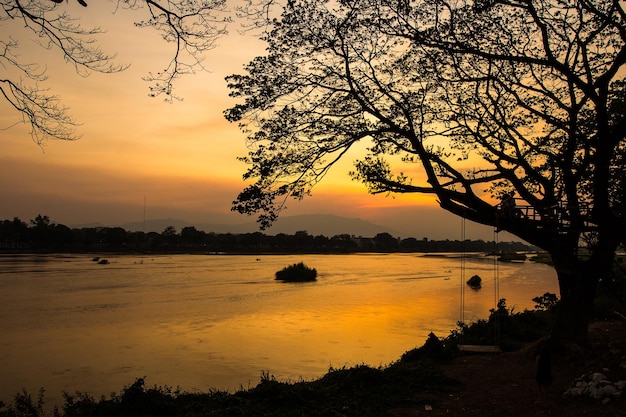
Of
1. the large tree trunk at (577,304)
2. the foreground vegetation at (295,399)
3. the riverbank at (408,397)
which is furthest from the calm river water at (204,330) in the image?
the large tree trunk at (577,304)

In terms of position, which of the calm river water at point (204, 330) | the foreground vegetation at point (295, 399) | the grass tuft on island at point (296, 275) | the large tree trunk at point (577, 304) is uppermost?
the large tree trunk at point (577, 304)

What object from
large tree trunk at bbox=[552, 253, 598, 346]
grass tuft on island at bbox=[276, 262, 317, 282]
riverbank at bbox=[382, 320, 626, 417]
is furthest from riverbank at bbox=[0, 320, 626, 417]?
grass tuft on island at bbox=[276, 262, 317, 282]

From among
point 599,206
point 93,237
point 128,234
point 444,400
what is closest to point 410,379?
point 444,400

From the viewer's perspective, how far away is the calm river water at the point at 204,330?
14.0 m

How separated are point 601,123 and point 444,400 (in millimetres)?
5194

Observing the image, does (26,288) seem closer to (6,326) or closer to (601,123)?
(6,326)

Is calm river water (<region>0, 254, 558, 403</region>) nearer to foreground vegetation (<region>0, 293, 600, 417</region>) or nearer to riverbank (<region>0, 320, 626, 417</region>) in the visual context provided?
foreground vegetation (<region>0, 293, 600, 417</region>)

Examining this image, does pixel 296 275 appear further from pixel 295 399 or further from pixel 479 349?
pixel 295 399

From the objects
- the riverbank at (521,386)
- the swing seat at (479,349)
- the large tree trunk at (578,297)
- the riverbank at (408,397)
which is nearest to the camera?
the riverbank at (521,386)

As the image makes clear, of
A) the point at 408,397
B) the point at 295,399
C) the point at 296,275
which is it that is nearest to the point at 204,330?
the point at 295,399

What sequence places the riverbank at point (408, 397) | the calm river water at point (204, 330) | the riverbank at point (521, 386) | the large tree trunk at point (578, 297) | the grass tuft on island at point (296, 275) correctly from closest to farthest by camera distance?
the riverbank at point (521, 386)
the riverbank at point (408, 397)
the large tree trunk at point (578, 297)
the calm river water at point (204, 330)
the grass tuft on island at point (296, 275)

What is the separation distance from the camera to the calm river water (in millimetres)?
14008

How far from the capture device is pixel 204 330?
834 inches

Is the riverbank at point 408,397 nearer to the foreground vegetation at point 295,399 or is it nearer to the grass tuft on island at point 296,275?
the foreground vegetation at point 295,399
